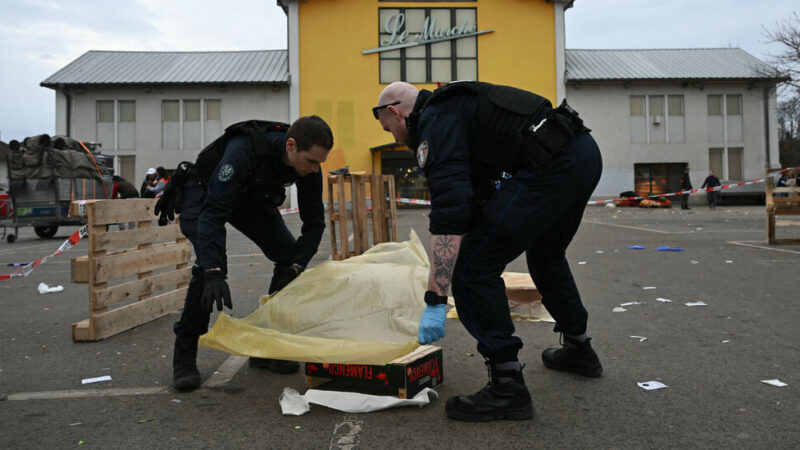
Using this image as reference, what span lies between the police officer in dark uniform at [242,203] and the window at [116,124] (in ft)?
91.2

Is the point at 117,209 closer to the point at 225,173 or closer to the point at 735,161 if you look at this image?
the point at 225,173

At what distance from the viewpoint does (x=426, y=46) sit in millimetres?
28031

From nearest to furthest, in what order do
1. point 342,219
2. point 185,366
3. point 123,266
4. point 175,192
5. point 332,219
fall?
point 185,366, point 175,192, point 123,266, point 342,219, point 332,219

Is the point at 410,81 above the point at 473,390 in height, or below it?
above

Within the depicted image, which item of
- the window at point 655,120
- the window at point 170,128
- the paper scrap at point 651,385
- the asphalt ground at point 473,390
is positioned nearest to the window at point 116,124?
the window at point 170,128

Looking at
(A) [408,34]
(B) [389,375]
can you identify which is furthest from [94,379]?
(A) [408,34]

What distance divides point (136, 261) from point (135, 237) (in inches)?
7.9

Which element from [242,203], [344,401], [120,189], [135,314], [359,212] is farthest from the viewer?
[120,189]

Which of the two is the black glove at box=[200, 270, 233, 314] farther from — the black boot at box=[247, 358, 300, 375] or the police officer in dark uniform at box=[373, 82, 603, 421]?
the police officer in dark uniform at box=[373, 82, 603, 421]

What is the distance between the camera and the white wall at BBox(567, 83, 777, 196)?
95.3 ft

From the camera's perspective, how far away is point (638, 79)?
28.8 meters

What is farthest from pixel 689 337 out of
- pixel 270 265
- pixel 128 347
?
pixel 270 265

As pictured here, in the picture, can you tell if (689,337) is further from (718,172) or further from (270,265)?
(718,172)

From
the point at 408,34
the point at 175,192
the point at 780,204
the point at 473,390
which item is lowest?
the point at 473,390
